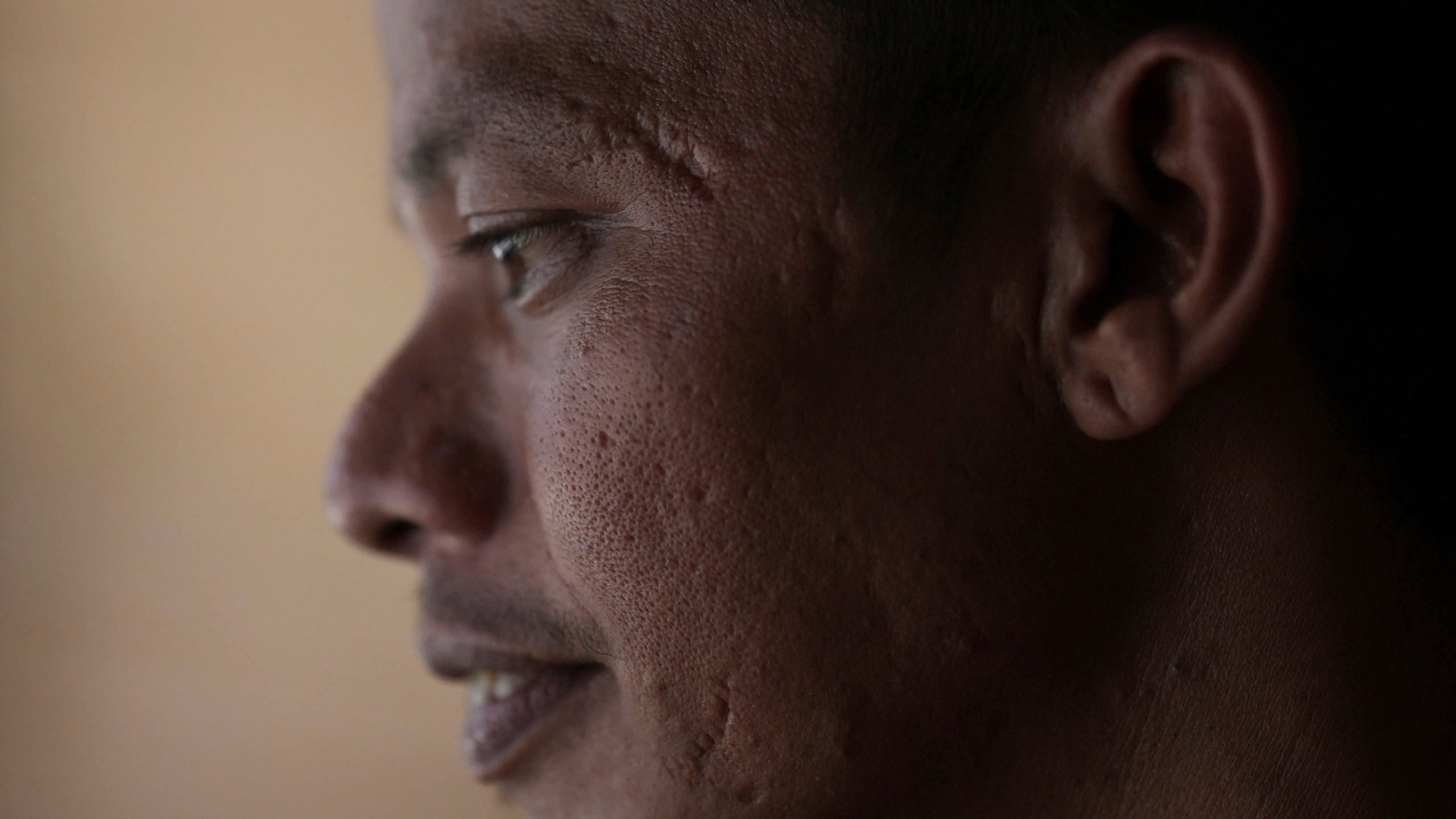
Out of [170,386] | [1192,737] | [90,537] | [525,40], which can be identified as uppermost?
[170,386]

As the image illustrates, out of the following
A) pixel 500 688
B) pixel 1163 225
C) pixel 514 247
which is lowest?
pixel 500 688

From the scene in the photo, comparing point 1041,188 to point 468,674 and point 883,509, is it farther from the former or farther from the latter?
point 468,674

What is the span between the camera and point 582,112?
0.73 m

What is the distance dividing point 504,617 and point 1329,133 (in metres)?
0.63

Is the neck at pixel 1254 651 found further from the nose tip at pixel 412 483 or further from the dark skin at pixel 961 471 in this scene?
the nose tip at pixel 412 483

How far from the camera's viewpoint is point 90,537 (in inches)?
68.3

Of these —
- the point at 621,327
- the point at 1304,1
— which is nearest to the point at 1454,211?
the point at 1304,1

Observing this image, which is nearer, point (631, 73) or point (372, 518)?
point (631, 73)

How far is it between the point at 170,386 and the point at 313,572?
0.37 m

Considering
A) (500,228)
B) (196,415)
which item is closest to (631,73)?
(500,228)

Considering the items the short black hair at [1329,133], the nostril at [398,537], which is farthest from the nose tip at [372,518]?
the short black hair at [1329,133]

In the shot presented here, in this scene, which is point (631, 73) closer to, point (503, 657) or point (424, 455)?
point (424, 455)

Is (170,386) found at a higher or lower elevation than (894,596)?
higher

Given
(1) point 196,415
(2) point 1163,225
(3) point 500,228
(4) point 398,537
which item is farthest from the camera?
(1) point 196,415
